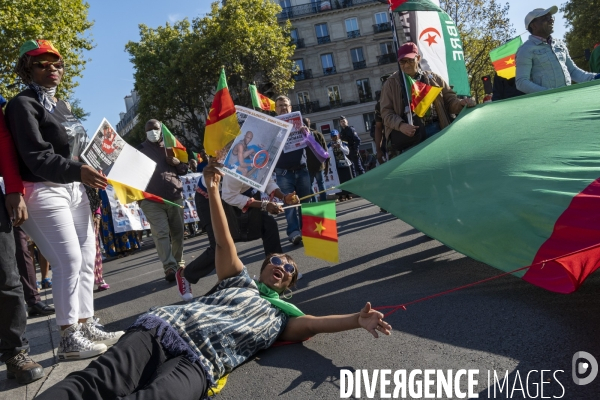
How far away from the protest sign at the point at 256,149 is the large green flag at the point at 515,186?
672 mm

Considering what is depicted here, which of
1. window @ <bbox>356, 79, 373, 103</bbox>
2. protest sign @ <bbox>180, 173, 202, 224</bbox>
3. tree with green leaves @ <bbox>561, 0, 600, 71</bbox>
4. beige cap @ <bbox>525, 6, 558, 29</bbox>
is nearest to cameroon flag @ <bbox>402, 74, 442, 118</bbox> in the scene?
beige cap @ <bbox>525, 6, 558, 29</bbox>

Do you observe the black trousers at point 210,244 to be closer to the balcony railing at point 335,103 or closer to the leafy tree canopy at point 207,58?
the leafy tree canopy at point 207,58

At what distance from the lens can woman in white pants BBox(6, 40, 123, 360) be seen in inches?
150

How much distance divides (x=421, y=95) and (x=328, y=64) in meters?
52.9

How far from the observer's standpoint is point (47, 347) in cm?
451

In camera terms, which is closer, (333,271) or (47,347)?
(47,347)

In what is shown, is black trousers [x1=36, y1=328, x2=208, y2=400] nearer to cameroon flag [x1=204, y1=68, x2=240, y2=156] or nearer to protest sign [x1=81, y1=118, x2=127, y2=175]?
protest sign [x1=81, y1=118, x2=127, y2=175]

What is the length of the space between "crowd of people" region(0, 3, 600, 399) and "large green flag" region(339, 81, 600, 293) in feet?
3.03

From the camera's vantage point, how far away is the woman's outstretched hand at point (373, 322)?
2.79 meters

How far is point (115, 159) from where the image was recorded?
4.46 meters

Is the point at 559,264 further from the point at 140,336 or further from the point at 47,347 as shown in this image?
the point at 47,347

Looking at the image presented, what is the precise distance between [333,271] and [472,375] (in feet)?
10.1

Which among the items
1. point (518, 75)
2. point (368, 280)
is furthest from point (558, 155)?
point (518, 75)

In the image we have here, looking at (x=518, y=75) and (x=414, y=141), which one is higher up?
(x=518, y=75)
